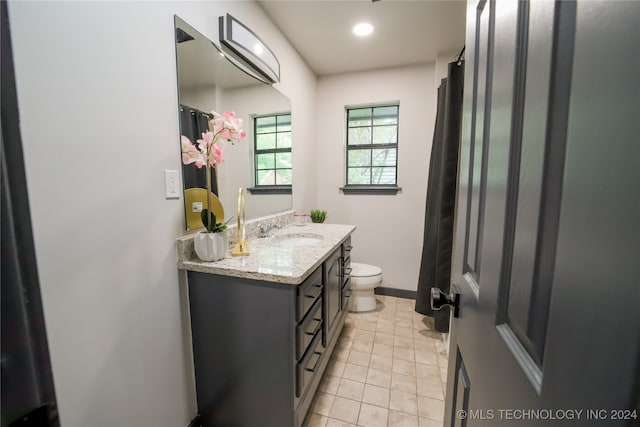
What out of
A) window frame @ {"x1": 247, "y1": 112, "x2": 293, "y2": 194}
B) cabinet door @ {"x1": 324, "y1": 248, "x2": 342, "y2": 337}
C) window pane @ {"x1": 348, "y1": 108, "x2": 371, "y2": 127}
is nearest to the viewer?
Answer: cabinet door @ {"x1": 324, "y1": 248, "x2": 342, "y2": 337}

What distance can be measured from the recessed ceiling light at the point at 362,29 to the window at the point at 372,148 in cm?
88

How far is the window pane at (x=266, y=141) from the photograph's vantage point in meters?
1.99

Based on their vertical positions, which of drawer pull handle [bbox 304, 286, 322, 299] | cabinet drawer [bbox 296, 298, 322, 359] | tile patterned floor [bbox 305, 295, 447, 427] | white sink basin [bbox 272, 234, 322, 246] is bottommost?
tile patterned floor [bbox 305, 295, 447, 427]

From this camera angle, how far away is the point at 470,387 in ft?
2.03

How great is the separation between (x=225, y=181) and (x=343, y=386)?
1.48 m

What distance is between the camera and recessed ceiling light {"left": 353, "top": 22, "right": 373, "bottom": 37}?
6.74ft

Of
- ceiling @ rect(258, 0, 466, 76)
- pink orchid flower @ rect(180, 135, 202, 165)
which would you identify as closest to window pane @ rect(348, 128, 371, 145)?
ceiling @ rect(258, 0, 466, 76)

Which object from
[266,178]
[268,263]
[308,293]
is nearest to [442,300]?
[308,293]

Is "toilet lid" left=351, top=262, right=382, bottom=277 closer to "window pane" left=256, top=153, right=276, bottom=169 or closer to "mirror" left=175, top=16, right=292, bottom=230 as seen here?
"mirror" left=175, top=16, right=292, bottom=230

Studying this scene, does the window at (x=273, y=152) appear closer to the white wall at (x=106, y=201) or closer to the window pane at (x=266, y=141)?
the window pane at (x=266, y=141)

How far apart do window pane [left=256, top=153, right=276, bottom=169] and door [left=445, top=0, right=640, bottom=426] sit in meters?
1.64

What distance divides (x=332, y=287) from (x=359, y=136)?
6.36 ft

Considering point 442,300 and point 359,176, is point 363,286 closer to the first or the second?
point 359,176

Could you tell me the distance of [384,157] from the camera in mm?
2973
